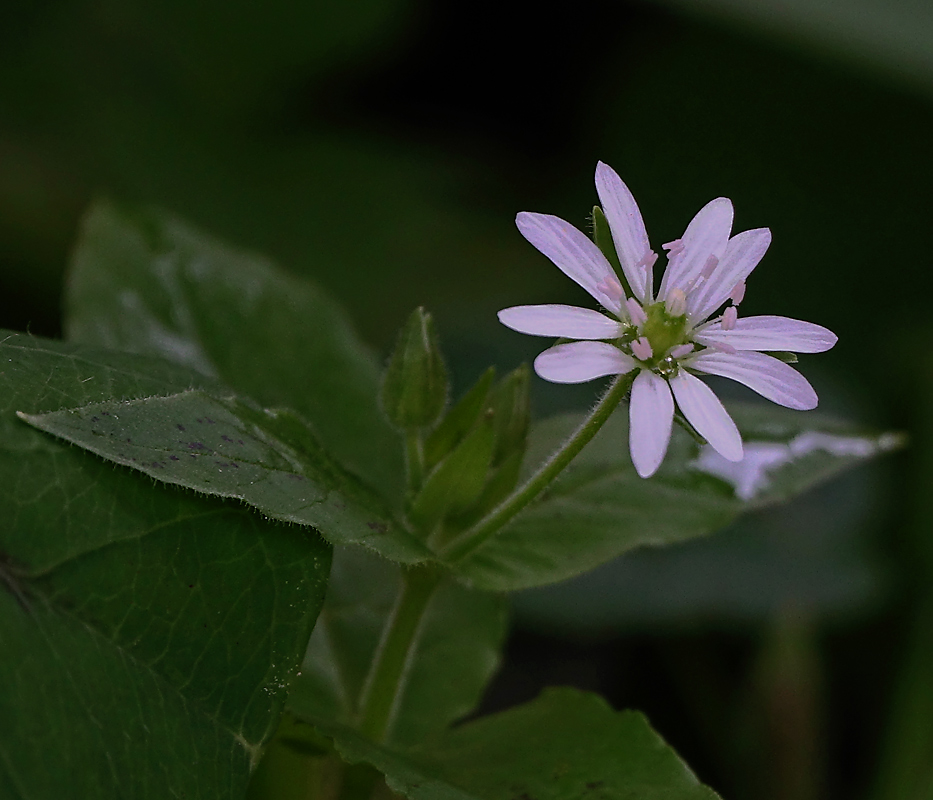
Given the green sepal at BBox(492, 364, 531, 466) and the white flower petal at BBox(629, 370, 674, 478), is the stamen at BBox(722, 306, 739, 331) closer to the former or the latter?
the white flower petal at BBox(629, 370, 674, 478)

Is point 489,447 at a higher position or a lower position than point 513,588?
higher

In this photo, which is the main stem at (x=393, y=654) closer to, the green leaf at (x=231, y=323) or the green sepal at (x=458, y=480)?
the green sepal at (x=458, y=480)

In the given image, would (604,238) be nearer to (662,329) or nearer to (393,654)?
(662,329)

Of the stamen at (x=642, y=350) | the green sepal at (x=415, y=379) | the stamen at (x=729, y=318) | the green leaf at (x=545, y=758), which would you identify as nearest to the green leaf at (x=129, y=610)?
the green leaf at (x=545, y=758)

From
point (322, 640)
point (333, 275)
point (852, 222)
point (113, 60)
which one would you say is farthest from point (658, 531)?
point (113, 60)

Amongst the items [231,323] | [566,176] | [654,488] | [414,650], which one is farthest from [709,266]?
[566,176]

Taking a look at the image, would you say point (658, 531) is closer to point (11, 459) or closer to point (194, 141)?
point (11, 459)
